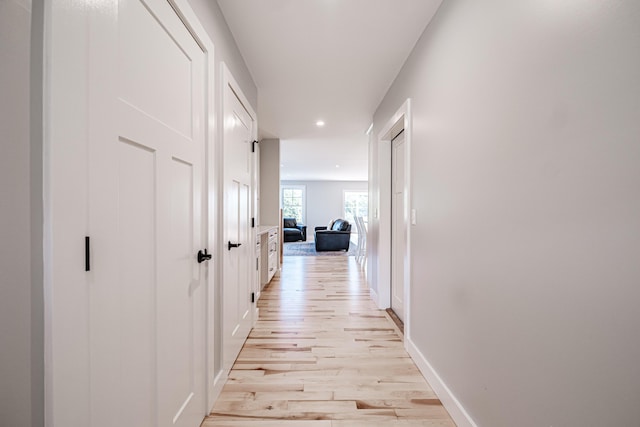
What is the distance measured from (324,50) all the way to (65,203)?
216 cm

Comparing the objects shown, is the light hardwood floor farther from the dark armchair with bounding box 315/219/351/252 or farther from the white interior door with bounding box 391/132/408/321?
the dark armchair with bounding box 315/219/351/252

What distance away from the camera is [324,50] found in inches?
89.0

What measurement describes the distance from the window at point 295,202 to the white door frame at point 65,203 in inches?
451

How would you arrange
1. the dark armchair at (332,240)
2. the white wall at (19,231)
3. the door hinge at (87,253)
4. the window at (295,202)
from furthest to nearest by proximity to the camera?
1. the window at (295,202)
2. the dark armchair at (332,240)
3. the door hinge at (87,253)
4. the white wall at (19,231)

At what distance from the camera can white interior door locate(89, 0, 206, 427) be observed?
78cm

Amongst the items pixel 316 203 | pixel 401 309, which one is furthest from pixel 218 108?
pixel 316 203

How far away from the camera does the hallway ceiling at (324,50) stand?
1.78 metres

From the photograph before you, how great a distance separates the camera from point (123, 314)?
34.7 inches

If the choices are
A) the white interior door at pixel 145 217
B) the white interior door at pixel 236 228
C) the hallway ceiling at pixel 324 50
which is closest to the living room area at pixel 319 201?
the hallway ceiling at pixel 324 50

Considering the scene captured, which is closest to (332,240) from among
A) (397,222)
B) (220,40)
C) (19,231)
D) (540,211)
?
(397,222)

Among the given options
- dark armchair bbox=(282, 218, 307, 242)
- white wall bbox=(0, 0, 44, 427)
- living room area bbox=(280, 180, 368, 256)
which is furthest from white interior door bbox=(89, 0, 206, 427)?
living room area bbox=(280, 180, 368, 256)

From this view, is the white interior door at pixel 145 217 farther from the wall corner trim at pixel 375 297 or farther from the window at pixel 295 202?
the window at pixel 295 202

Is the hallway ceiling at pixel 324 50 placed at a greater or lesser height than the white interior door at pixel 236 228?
greater

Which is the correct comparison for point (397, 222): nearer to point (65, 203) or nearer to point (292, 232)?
point (65, 203)
